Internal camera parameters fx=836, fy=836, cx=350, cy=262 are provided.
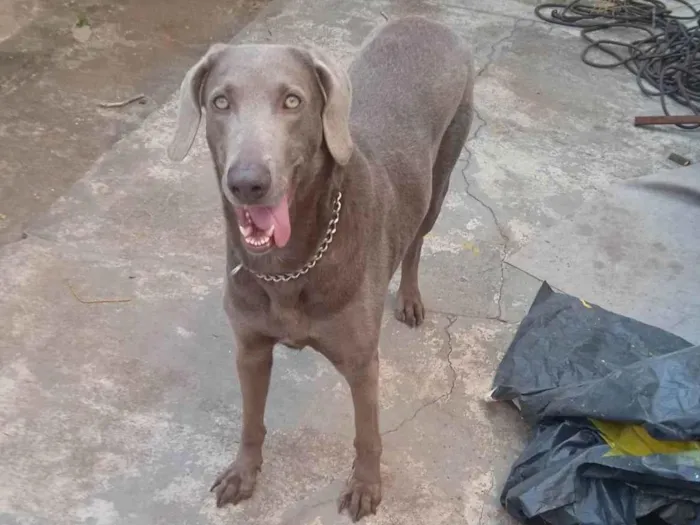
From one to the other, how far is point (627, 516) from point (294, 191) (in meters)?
1.34

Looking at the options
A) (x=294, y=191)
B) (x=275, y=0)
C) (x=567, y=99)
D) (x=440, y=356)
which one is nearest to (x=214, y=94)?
(x=294, y=191)

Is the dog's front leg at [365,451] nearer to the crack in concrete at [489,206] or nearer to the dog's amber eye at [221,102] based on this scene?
the dog's amber eye at [221,102]

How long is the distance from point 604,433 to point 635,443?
117 mm

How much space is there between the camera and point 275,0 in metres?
5.84

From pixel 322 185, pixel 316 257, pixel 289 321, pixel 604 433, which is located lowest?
pixel 604 433

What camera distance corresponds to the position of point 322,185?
2160 mm

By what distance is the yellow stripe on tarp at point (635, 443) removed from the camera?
2.38m

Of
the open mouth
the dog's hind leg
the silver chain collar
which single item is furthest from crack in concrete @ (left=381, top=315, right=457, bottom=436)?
the open mouth

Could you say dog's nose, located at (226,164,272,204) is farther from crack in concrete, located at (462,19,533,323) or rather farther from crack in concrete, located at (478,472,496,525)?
crack in concrete, located at (462,19,533,323)

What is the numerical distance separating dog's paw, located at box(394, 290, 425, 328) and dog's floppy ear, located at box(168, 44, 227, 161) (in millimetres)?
1366

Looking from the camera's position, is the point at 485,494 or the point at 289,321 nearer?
the point at 289,321

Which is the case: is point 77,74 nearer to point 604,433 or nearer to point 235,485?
point 235,485

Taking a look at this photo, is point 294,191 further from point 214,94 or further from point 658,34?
point 658,34

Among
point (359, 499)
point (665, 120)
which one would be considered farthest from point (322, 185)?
point (665, 120)
